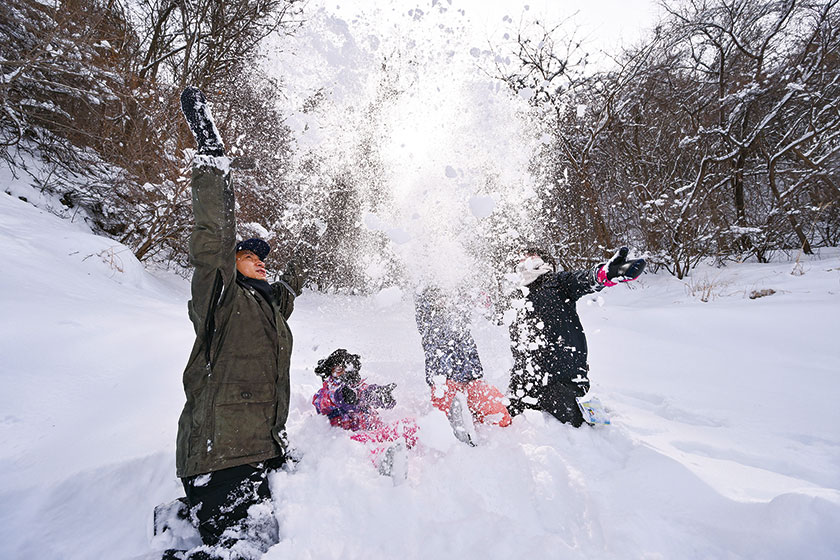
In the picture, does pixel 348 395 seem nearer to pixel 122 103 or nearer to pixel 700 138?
pixel 122 103

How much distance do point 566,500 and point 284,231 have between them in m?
8.52

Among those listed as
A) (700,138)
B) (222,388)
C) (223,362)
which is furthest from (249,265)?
(700,138)

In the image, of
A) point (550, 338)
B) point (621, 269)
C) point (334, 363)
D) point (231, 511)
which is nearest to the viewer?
point (231, 511)

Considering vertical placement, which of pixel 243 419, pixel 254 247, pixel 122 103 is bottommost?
pixel 243 419

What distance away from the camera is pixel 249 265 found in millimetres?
2174

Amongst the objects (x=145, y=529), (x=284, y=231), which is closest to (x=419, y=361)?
(x=145, y=529)

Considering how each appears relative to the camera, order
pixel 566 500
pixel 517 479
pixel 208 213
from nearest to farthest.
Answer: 1. pixel 208 213
2. pixel 566 500
3. pixel 517 479

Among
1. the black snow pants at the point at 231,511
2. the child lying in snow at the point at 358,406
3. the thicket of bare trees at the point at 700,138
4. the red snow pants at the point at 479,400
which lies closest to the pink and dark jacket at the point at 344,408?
the child lying in snow at the point at 358,406

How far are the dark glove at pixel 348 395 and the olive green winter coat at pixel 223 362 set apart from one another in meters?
0.87

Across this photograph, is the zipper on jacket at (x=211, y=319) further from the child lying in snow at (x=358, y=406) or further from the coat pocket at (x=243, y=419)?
the child lying in snow at (x=358, y=406)

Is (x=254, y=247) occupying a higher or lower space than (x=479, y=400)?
higher

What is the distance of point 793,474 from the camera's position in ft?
6.29

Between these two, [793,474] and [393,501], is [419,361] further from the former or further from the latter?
Answer: [793,474]

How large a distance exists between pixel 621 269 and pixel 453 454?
5.56ft
